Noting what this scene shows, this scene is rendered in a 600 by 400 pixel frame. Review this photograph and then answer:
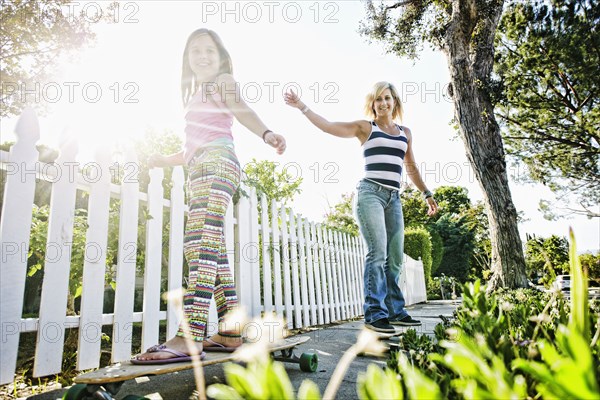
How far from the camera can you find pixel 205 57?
2.25 m

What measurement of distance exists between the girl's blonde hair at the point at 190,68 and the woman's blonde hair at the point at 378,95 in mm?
1447

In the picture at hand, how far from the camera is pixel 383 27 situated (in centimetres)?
904

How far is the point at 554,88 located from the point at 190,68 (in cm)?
1080

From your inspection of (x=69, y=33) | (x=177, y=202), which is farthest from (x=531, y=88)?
(x=69, y=33)

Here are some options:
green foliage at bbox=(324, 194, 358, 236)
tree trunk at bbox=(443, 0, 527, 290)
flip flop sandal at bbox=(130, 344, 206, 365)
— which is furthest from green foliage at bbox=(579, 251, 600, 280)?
green foliage at bbox=(324, 194, 358, 236)

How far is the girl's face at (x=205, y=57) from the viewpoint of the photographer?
225cm

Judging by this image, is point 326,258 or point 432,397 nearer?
point 432,397

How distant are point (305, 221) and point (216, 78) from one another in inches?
123

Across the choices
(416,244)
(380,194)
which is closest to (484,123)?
(380,194)

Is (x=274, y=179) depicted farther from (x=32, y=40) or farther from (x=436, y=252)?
(x=436, y=252)

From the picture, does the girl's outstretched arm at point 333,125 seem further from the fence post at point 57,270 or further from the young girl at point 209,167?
the fence post at point 57,270

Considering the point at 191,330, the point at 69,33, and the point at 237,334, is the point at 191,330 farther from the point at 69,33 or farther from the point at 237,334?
the point at 69,33

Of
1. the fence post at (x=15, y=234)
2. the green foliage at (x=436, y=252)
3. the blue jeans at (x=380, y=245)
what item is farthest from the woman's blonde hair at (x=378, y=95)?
the green foliage at (x=436, y=252)

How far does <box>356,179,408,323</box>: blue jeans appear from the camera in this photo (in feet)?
9.36
